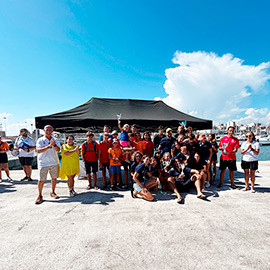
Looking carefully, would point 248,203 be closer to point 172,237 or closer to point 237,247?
point 237,247

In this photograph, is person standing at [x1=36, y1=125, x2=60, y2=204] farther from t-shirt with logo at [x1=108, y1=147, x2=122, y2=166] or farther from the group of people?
t-shirt with logo at [x1=108, y1=147, x2=122, y2=166]

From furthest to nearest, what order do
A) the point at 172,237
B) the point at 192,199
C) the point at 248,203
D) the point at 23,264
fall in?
1. the point at 192,199
2. the point at 248,203
3. the point at 172,237
4. the point at 23,264

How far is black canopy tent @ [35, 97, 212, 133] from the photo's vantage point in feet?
16.9

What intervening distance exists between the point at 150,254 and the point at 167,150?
291 cm

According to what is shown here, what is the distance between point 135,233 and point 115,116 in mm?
4193

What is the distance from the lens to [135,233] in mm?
2170

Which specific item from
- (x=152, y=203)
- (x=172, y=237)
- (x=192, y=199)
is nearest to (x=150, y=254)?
(x=172, y=237)

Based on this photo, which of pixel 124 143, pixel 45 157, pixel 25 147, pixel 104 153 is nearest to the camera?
pixel 45 157

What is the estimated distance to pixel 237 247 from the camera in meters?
1.87

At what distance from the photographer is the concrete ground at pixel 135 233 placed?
167cm

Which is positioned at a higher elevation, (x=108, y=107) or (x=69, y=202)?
(x=108, y=107)

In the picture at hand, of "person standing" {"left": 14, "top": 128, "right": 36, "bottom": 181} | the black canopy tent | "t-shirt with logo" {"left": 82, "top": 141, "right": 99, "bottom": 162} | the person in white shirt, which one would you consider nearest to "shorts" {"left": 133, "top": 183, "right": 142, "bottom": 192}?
"t-shirt with logo" {"left": 82, "top": 141, "right": 99, "bottom": 162}

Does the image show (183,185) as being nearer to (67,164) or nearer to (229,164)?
(229,164)

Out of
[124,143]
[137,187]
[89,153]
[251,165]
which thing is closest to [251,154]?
[251,165]
